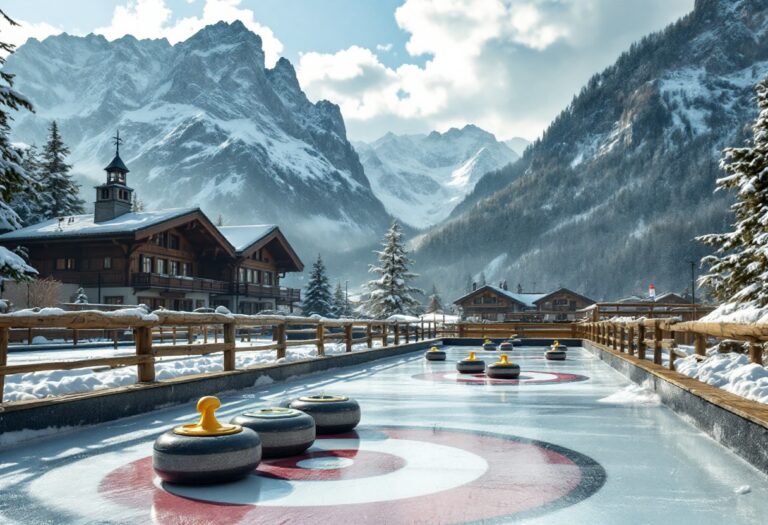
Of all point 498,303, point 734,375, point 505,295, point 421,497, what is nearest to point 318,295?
point 498,303

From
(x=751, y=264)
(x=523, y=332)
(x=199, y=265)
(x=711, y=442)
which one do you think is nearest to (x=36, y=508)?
(x=711, y=442)

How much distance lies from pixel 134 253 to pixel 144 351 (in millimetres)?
37892

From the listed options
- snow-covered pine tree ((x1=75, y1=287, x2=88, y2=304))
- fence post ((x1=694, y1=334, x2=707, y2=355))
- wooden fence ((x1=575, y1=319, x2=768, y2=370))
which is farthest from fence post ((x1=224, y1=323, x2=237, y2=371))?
snow-covered pine tree ((x1=75, y1=287, x2=88, y2=304))

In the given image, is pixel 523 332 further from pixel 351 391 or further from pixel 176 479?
pixel 176 479

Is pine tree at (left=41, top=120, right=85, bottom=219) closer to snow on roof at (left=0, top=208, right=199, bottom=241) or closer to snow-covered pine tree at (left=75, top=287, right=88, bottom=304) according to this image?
snow on roof at (left=0, top=208, right=199, bottom=241)

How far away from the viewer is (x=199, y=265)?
175 ft

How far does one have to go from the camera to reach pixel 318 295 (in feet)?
201

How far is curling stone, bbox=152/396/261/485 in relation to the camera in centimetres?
474

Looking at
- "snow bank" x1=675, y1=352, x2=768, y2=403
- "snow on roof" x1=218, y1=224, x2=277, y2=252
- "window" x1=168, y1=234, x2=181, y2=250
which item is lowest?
"snow bank" x1=675, y1=352, x2=768, y2=403

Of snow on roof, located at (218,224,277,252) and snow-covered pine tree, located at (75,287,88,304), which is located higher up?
snow on roof, located at (218,224,277,252)

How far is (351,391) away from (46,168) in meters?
52.8

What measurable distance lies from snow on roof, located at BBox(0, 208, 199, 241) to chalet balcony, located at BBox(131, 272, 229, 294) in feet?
10.7

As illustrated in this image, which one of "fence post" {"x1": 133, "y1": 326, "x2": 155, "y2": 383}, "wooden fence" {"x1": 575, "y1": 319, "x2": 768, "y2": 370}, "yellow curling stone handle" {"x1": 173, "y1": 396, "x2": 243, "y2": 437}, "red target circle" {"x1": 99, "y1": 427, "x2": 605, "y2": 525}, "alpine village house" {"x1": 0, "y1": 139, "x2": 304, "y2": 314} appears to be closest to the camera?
"red target circle" {"x1": 99, "y1": 427, "x2": 605, "y2": 525}

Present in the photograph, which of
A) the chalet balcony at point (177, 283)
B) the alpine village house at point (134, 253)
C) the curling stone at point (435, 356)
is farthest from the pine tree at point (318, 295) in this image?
the curling stone at point (435, 356)
